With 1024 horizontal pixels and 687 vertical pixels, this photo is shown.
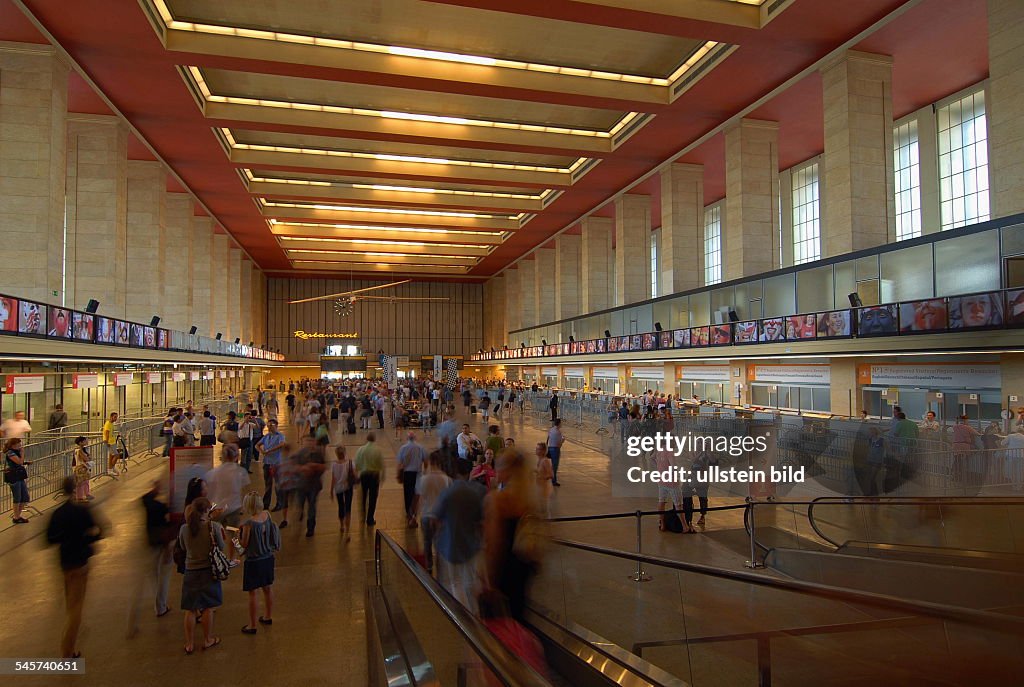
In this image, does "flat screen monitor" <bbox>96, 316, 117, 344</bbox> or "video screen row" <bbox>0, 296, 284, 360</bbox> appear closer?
"video screen row" <bbox>0, 296, 284, 360</bbox>

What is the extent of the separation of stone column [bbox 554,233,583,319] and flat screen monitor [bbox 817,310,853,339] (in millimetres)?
26308

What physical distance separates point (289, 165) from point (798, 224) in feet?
80.9

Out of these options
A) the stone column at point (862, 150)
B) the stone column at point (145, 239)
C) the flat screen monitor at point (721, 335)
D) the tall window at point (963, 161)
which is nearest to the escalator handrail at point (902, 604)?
the stone column at point (862, 150)

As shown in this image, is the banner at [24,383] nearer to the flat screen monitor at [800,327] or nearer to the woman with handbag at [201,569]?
the woman with handbag at [201,569]

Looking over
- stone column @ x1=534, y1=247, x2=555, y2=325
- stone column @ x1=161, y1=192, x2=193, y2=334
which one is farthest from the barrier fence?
stone column @ x1=534, y1=247, x2=555, y2=325

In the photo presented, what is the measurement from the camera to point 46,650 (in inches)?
203

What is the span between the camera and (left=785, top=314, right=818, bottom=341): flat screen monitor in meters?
17.4

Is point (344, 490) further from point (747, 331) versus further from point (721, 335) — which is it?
point (721, 335)

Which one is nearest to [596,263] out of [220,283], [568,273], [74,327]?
[568,273]

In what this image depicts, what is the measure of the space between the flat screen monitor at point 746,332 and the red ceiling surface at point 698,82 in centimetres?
811

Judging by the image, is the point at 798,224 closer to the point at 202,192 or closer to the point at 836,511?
the point at 836,511

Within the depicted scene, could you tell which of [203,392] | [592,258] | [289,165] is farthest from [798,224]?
[203,392]

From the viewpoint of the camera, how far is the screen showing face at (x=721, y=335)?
70.5ft

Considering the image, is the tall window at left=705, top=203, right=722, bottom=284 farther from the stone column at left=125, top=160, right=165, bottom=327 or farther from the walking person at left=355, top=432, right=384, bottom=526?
the walking person at left=355, top=432, right=384, bottom=526
